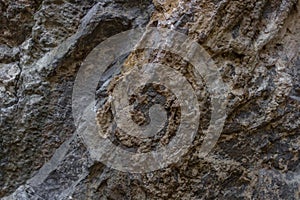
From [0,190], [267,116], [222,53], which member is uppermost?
[222,53]

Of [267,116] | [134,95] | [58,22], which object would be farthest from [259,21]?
[58,22]

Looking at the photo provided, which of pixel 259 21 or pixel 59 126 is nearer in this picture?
pixel 259 21

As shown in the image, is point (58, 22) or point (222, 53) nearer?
point (222, 53)

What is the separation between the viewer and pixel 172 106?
803 millimetres

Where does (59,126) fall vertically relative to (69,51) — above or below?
below

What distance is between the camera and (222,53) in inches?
31.6

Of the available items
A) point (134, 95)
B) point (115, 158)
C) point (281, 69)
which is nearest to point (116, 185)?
point (115, 158)

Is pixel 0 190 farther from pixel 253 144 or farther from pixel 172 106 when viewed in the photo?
pixel 253 144

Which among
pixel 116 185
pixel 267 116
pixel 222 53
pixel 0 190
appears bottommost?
pixel 0 190

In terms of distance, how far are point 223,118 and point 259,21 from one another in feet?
0.71

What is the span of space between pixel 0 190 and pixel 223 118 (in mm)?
630

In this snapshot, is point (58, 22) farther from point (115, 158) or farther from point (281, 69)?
point (281, 69)

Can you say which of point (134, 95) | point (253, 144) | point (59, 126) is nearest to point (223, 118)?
point (253, 144)

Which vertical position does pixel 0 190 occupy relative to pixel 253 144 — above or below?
below
